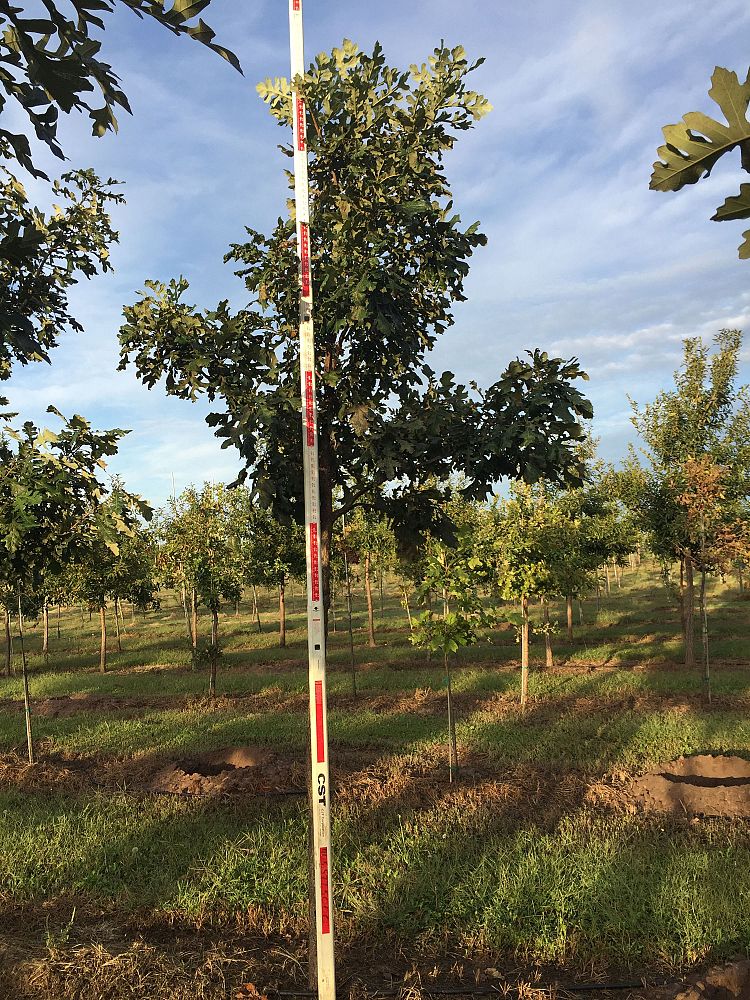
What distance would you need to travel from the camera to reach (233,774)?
383 inches

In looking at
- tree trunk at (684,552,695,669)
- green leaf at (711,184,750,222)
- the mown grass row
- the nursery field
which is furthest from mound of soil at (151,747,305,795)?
tree trunk at (684,552,695,669)

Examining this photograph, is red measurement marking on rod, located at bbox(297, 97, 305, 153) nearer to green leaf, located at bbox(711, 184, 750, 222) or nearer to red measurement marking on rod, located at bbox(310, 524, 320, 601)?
red measurement marking on rod, located at bbox(310, 524, 320, 601)

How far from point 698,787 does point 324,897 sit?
6.37 m

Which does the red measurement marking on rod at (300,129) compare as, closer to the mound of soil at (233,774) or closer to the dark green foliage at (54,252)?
the dark green foliage at (54,252)

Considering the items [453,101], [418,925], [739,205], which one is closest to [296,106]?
[453,101]

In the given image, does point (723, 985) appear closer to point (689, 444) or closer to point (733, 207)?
point (733, 207)

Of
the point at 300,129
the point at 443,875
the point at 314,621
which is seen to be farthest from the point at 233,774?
the point at 300,129

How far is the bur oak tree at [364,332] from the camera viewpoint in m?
6.01

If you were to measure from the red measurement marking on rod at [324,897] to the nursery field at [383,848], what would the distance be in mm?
1341

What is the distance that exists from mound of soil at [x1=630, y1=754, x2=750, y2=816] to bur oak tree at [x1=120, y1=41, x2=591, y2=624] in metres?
Answer: 4.57

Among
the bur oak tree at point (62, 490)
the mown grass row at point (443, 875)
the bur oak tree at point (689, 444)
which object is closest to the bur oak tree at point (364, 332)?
the bur oak tree at point (62, 490)

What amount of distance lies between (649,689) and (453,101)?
14.2 meters

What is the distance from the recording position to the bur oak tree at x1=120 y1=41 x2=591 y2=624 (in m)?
6.01

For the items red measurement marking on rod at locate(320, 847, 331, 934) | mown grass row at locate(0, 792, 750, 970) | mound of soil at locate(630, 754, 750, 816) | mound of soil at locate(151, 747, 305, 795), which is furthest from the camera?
mound of soil at locate(151, 747, 305, 795)
